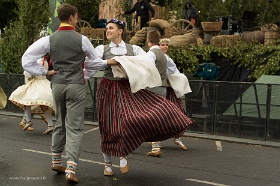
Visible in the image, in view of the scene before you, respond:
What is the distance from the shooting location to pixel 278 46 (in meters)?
16.1

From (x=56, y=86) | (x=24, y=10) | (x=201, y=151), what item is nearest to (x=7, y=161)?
(x=56, y=86)

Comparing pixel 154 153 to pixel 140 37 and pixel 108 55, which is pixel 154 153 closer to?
pixel 108 55

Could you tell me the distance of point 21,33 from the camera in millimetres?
19844

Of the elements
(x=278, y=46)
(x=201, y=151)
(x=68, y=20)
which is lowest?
(x=201, y=151)

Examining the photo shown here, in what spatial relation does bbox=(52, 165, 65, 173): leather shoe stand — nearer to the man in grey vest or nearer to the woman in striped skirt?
the man in grey vest

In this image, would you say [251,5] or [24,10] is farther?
[251,5]

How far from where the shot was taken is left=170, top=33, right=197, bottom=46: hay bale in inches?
724

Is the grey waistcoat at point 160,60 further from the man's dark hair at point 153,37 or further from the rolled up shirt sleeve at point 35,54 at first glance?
the rolled up shirt sleeve at point 35,54

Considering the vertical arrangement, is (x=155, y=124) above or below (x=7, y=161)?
above

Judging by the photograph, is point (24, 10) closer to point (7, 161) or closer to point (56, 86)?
point (7, 161)

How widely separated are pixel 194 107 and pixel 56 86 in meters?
6.37

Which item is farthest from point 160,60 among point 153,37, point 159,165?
point 159,165

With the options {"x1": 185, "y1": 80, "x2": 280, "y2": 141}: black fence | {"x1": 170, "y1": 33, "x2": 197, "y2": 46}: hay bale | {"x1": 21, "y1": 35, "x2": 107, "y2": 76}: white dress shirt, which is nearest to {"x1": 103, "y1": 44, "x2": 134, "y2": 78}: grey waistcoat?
{"x1": 21, "y1": 35, "x2": 107, "y2": 76}: white dress shirt

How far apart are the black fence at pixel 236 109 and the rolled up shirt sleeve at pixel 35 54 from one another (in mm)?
6008
